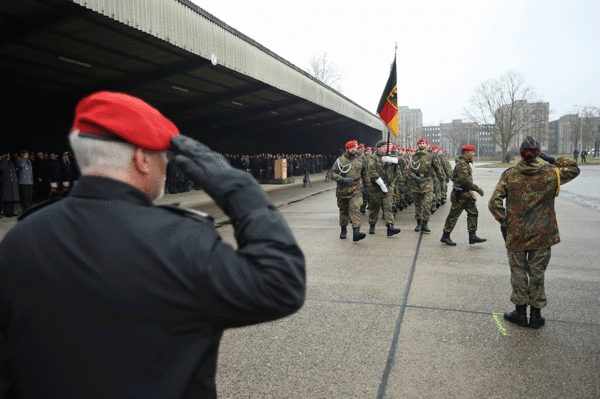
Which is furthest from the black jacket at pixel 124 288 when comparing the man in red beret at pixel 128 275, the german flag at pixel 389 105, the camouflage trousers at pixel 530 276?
the german flag at pixel 389 105

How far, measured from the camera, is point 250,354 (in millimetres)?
3646

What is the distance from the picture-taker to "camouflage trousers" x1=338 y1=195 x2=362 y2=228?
8.38 metres

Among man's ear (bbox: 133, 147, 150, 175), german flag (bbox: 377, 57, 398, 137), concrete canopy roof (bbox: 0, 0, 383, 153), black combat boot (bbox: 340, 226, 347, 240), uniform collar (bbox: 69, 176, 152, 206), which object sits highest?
concrete canopy roof (bbox: 0, 0, 383, 153)

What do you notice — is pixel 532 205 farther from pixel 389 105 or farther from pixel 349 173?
pixel 389 105

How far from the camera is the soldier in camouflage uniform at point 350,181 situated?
8609 mm

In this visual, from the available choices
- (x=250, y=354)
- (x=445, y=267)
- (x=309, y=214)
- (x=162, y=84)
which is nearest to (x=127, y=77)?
(x=162, y=84)

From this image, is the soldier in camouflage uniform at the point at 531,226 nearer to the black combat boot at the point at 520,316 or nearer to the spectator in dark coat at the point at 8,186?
the black combat boot at the point at 520,316

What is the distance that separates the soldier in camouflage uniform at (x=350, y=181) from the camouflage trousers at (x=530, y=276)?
424 centimetres

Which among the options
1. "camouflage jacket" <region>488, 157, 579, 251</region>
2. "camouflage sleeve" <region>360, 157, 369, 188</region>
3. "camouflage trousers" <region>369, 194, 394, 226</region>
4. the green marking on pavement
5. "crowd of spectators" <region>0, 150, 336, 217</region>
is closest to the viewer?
the green marking on pavement

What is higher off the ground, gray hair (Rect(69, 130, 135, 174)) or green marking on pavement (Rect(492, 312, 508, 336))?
gray hair (Rect(69, 130, 135, 174))

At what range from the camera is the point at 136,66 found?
14.3m

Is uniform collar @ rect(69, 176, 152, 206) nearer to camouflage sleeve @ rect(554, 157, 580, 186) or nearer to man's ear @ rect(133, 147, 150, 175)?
man's ear @ rect(133, 147, 150, 175)

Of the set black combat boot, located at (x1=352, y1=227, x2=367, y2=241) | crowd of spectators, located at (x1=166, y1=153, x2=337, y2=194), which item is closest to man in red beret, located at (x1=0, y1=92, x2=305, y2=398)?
black combat boot, located at (x1=352, y1=227, x2=367, y2=241)

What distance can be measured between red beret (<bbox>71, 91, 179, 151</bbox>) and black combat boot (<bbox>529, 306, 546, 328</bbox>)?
4097 mm
